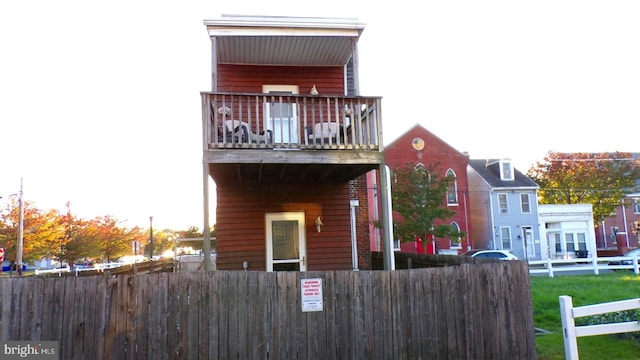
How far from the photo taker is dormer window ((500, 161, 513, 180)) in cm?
3528

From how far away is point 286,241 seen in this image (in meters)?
11.0

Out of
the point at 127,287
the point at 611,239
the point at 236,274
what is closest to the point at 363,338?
the point at 236,274

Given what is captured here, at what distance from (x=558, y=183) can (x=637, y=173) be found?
5758mm

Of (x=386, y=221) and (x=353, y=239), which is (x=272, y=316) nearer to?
(x=386, y=221)

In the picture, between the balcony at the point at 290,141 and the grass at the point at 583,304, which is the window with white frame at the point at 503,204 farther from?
the balcony at the point at 290,141

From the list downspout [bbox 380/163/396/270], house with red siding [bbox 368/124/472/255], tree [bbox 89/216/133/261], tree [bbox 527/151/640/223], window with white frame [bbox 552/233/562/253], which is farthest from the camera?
tree [bbox 527/151/640/223]

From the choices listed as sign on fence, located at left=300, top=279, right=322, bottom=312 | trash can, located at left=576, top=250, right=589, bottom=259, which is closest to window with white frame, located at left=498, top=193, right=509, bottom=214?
trash can, located at left=576, top=250, right=589, bottom=259

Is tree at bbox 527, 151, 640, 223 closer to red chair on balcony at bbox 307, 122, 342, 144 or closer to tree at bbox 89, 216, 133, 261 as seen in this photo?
red chair on balcony at bbox 307, 122, 342, 144

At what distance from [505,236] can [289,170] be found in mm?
29231

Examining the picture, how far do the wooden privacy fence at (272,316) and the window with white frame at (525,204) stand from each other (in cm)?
3097

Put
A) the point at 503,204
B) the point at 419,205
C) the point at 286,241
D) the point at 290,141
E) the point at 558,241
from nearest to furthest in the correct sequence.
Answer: the point at 290,141 < the point at 286,241 < the point at 419,205 < the point at 503,204 < the point at 558,241

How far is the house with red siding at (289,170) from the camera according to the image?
8930 millimetres

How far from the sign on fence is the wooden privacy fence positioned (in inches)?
2.1

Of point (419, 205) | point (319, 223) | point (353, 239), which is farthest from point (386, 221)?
point (419, 205)
